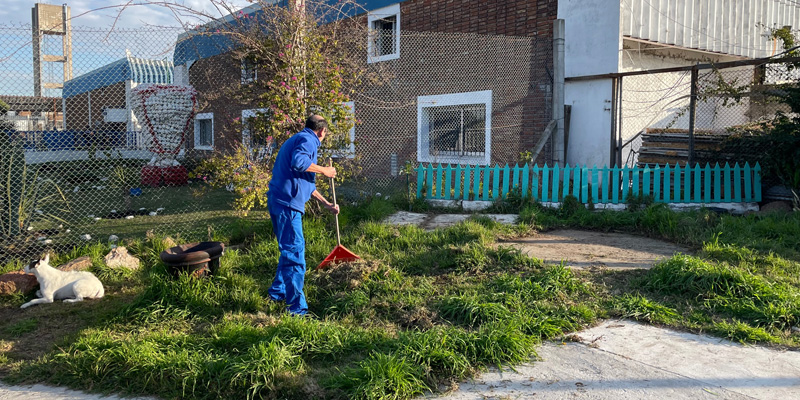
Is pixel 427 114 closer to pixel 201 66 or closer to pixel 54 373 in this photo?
pixel 201 66

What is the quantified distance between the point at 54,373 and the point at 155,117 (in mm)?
11991

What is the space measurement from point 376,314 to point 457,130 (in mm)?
7951

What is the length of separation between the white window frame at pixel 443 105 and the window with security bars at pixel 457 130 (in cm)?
7

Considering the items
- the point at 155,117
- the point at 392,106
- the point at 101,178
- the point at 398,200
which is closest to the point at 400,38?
the point at 392,106

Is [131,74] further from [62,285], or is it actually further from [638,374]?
[638,374]

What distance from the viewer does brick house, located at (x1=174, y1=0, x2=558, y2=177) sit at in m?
11.0

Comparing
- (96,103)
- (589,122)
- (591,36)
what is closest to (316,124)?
(589,122)

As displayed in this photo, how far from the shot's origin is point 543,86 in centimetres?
1091

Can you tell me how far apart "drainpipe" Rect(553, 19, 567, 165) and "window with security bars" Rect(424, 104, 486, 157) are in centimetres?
151

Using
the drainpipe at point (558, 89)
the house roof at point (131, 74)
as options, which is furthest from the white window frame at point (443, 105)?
the house roof at point (131, 74)

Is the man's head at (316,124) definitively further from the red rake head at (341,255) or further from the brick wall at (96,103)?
the brick wall at (96,103)

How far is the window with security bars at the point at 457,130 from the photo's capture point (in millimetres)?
11875

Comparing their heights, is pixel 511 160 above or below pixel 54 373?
above

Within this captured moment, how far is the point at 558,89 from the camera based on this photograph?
10773 millimetres
